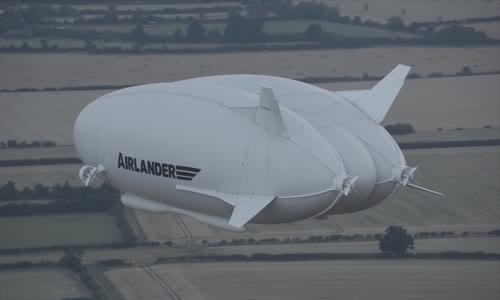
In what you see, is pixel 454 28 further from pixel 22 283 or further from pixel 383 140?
pixel 383 140

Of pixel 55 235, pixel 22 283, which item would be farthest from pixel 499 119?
pixel 22 283

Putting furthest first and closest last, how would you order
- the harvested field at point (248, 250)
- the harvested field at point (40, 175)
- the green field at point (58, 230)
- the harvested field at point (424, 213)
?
the harvested field at point (40, 175)
the harvested field at point (424, 213)
the green field at point (58, 230)
the harvested field at point (248, 250)

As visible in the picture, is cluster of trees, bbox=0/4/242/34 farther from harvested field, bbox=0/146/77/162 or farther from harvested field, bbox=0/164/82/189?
harvested field, bbox=0/164/82/189

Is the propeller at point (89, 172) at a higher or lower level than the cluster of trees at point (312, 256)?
lower

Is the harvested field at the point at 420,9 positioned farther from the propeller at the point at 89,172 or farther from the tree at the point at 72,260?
the propeller at the point at 89,172

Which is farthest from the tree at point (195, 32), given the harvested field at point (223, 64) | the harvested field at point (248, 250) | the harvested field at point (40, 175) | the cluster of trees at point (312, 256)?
the cluster of trees at point (312, 256)
